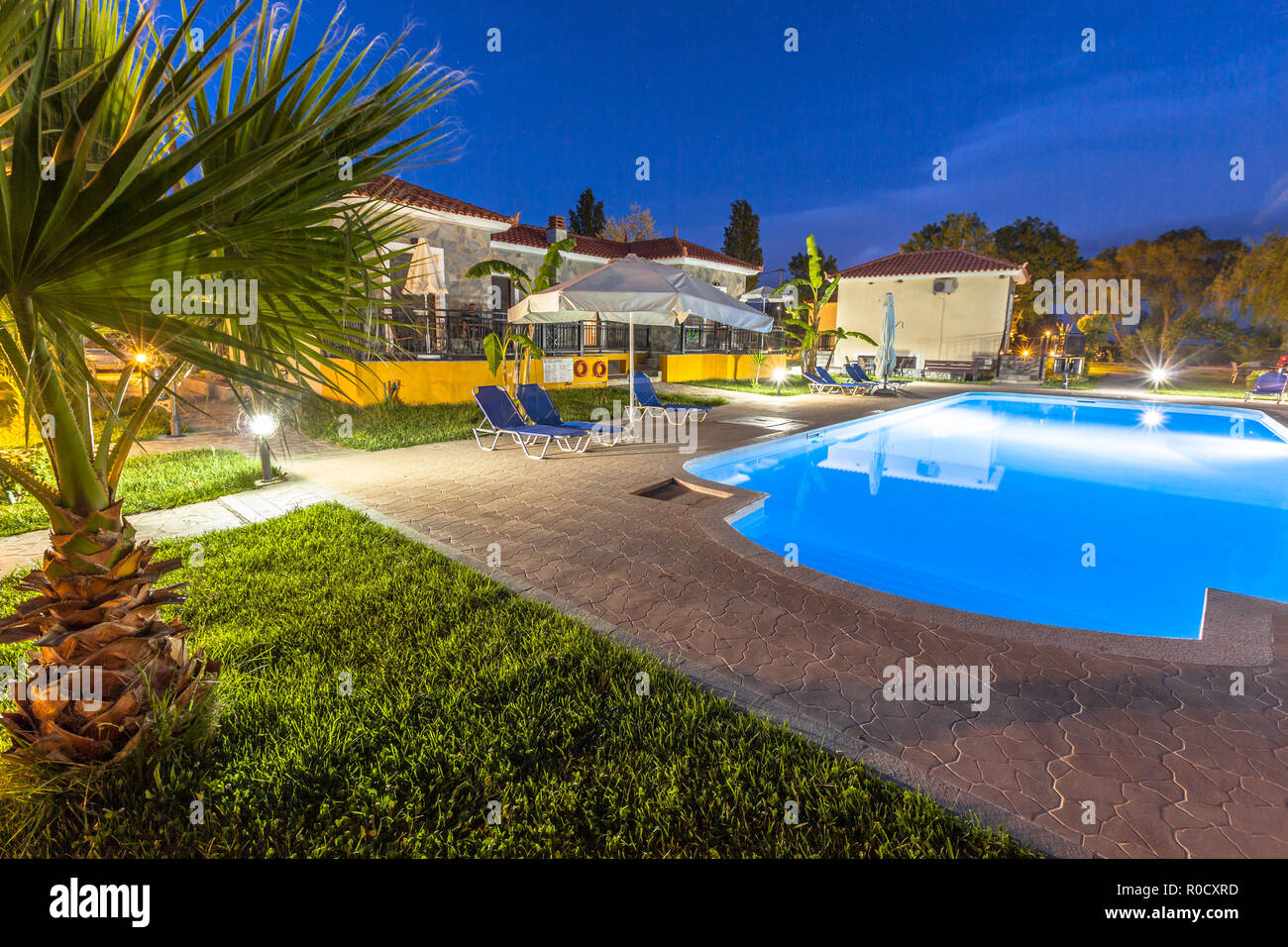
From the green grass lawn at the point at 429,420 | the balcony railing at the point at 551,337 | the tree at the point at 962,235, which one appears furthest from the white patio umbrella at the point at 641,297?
the tree at the point at 962,235

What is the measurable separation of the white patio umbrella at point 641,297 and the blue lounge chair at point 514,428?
5.82 feet

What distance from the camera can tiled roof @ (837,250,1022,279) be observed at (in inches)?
1056

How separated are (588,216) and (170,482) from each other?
4682 centimetres

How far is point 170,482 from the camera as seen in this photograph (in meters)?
7.46

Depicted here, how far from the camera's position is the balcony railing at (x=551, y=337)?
15.6 metres

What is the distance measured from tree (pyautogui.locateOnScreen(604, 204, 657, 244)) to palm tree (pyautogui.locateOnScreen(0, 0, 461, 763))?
152ft

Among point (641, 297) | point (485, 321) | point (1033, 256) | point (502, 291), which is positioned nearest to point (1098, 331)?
point (1033, 256)

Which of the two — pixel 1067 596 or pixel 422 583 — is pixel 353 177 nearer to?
pixel 422 583

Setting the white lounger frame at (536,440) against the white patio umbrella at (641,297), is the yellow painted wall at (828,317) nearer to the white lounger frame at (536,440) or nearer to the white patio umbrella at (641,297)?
the white patio umbrella at (641,297)

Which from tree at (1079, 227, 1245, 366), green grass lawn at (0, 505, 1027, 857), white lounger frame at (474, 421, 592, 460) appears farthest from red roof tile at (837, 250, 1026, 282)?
green grass lawn at (0, 505, 1027, 857)

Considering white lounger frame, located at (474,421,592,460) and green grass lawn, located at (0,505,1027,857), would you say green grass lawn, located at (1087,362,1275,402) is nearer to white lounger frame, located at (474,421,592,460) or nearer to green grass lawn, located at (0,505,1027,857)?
white lounger frame, located at (474,421,592,460)

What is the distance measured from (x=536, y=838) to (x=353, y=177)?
2567 millimetres

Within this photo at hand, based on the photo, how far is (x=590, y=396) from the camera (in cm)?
1614
